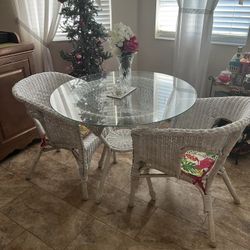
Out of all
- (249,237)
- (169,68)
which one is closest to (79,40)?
(169,68)

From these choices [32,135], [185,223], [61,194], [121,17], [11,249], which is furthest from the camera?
[121,17]

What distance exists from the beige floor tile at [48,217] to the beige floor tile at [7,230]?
0.03m

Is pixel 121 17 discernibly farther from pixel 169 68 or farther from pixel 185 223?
pixel 185 223

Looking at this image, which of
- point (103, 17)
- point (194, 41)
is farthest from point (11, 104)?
point (194, 41)

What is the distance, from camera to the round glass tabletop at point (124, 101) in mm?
1429

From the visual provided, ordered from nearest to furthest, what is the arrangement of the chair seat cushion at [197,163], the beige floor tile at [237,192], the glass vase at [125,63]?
the chair seat cushion at [197,163]
the glass vase at [125,63]
the beige floor tile at [237,192]

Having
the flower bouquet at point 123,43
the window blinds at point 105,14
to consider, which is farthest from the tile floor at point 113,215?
the window blinds at point 105,14

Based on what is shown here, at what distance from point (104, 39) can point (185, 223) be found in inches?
75.4

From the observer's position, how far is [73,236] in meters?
1.55

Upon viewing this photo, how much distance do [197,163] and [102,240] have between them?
759mm

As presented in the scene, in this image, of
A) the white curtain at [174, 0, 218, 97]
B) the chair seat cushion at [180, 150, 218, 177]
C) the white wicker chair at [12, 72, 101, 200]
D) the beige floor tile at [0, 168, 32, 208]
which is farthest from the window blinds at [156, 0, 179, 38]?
the beige floor tile at [0, 168, 32, 208]

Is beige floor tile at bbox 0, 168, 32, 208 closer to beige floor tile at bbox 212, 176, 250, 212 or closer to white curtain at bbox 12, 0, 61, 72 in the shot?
white curtain at bbox 12, 0, 61, 72

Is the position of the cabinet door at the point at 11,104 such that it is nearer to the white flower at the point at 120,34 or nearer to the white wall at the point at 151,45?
the white flower at the point at 120,34

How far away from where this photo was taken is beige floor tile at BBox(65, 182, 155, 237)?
161 cm
